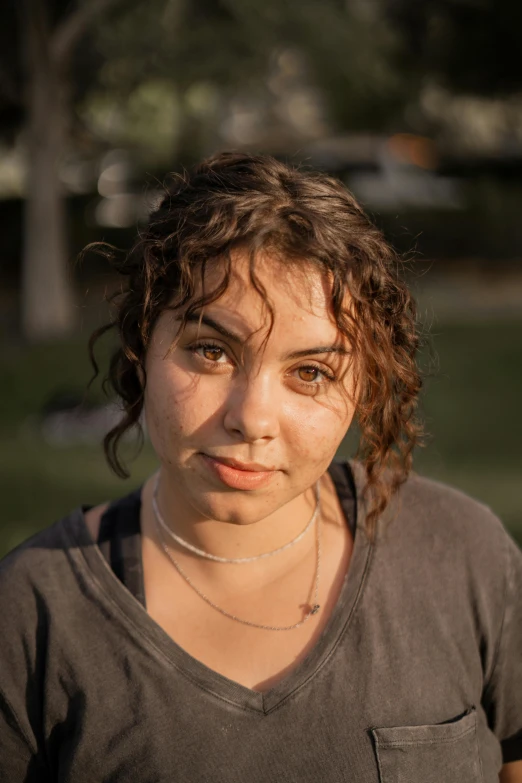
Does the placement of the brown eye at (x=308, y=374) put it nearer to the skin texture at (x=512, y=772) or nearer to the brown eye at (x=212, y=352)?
the brown eye at (x=212, y=352)

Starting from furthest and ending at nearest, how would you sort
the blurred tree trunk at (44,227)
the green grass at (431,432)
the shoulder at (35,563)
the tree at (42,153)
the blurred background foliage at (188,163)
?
the blurred tree trunk at (44,227) < the tree at (42,153) < the blurred background foliage at (188,163) < the green grass at (431,432) < the shoulder at (35,563)

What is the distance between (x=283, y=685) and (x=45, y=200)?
38.8 feet

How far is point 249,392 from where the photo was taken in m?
1.71

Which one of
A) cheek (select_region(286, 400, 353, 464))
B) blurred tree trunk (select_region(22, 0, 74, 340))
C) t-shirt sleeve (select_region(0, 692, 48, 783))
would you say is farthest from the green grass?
t-shirt sleeve (select_region(0, 692, 48, 783))

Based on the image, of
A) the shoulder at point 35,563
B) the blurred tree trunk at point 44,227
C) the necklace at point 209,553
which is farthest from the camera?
the blurred tree trunk at point 44,227

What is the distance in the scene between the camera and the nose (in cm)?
169

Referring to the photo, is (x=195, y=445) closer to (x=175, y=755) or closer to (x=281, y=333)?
(x=281, y=333)

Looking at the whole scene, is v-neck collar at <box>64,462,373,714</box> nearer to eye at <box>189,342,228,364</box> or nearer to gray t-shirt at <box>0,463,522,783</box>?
gray t-shirt at <box>0,463,522,783</box>

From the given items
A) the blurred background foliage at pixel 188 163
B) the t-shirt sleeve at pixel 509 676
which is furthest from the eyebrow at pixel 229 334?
the blurred background foliage at pixel 188 163

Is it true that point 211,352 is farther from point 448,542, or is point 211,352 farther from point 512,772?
point 512,772

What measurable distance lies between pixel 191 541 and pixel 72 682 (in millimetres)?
373

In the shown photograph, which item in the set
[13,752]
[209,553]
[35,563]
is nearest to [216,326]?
[209,553]

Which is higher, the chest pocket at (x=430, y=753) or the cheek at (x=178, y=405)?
the cheek at (x=178, y=405)

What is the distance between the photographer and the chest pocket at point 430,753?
1764 mm
